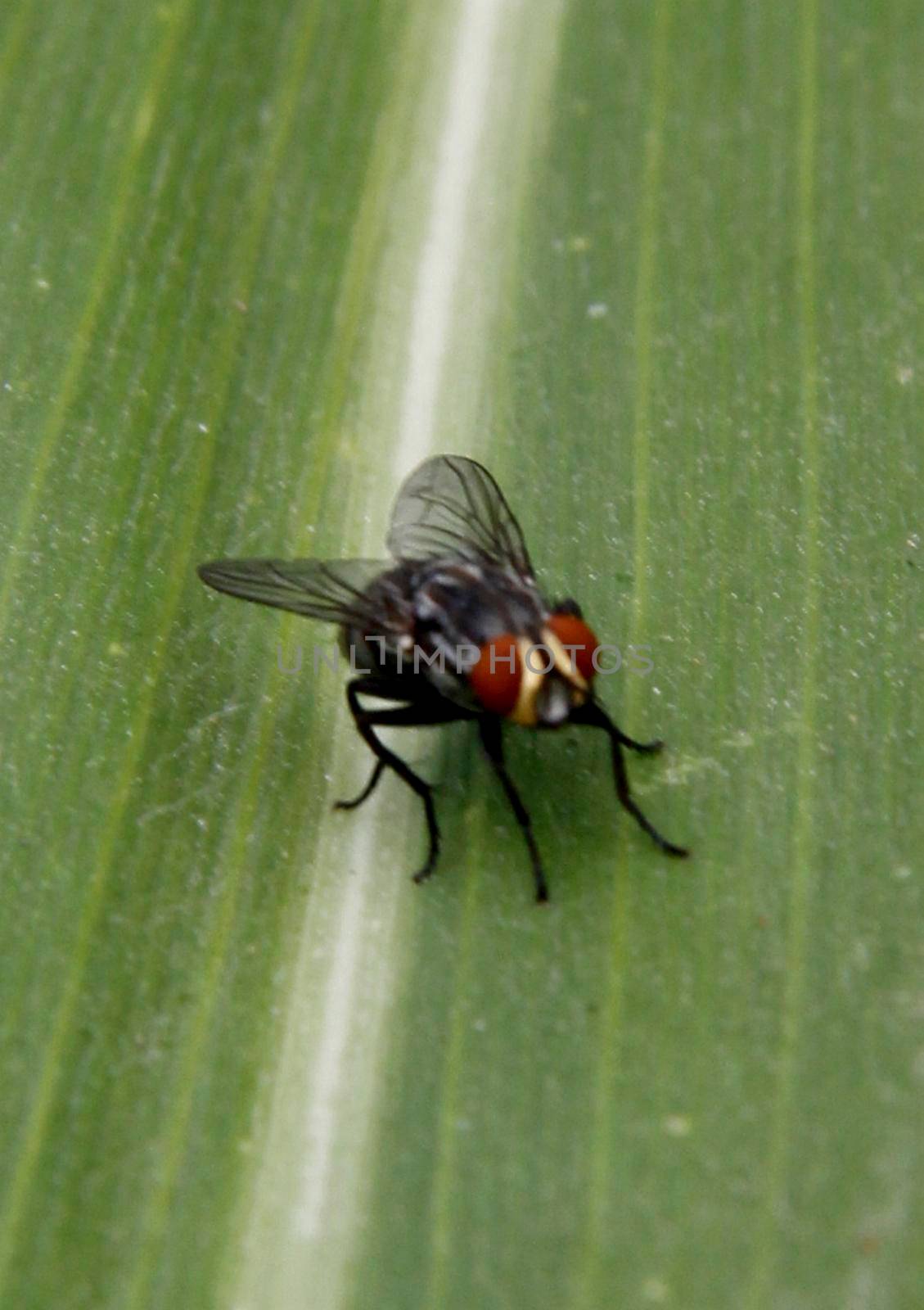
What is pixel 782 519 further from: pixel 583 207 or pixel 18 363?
pixel 18 363

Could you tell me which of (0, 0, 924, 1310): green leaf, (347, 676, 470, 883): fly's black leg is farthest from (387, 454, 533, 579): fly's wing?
(347, 676, 470, 883): fly's black leg

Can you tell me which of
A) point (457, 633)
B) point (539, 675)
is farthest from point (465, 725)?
point (539, 675)

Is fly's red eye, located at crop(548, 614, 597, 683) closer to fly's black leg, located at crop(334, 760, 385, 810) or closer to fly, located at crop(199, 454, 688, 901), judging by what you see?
fly, located at crop(199, 454, 688, 901)

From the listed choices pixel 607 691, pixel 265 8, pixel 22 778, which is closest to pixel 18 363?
pixel 22 778

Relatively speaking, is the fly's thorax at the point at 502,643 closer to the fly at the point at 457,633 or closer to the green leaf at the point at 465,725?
the fly at the point at 457,633

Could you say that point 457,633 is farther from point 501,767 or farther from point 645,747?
point 645,747
